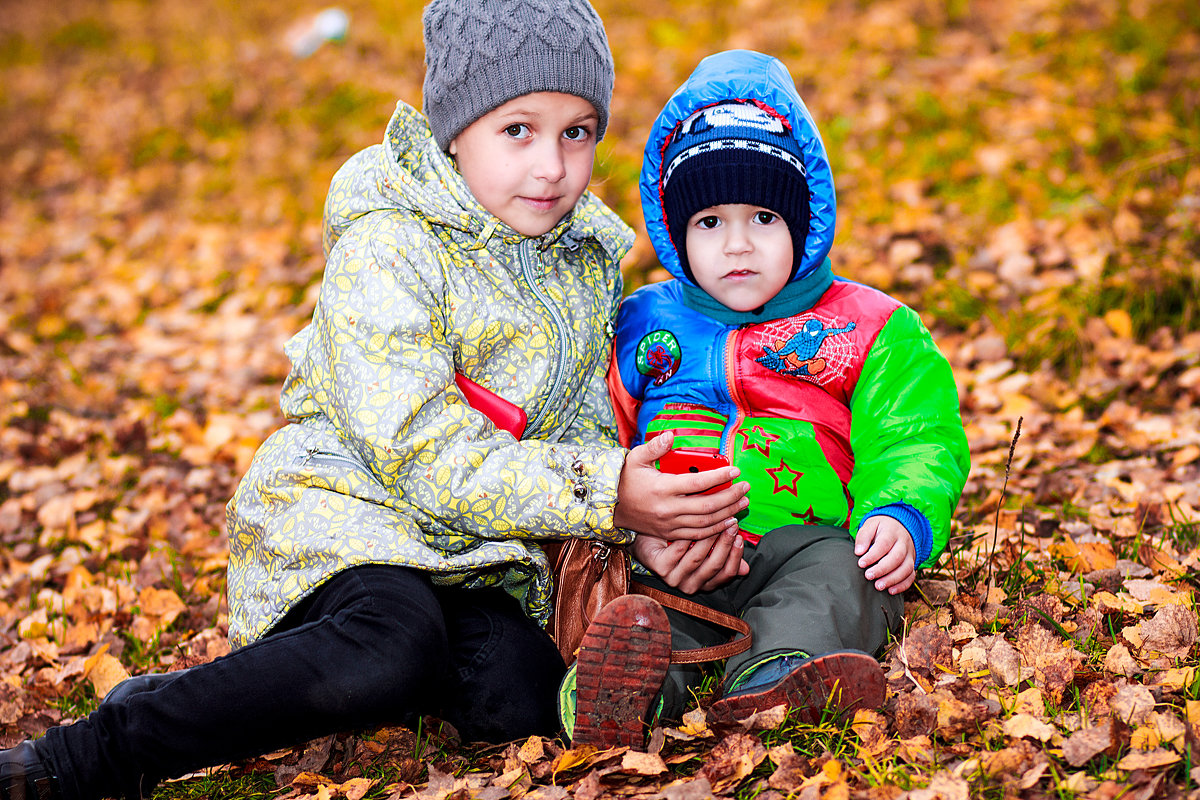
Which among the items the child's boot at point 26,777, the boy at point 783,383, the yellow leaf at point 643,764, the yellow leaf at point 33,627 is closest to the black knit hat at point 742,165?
the boy at point 783,383

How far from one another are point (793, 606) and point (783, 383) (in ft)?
1.86

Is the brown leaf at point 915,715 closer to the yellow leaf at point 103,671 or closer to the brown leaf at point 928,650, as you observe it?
the brown leaf at point 928,650

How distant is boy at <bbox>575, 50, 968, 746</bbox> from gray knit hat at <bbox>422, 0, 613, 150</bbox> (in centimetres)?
35

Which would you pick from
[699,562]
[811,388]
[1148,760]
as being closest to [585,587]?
[699,562]

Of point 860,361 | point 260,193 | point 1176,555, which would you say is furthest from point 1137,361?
point 260,193

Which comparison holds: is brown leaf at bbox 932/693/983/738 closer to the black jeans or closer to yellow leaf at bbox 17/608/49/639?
the black jeans

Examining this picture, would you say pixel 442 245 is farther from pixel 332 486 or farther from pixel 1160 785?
pixel 1160 785

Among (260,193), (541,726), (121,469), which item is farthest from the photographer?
(260,193)

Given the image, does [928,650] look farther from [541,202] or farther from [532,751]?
[541,202]

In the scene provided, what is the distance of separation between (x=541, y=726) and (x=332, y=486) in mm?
736

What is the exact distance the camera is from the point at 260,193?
701 cm

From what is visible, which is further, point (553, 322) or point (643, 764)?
point (553, 322)

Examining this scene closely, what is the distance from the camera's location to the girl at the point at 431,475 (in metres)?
2.17

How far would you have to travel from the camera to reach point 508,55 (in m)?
2.36
